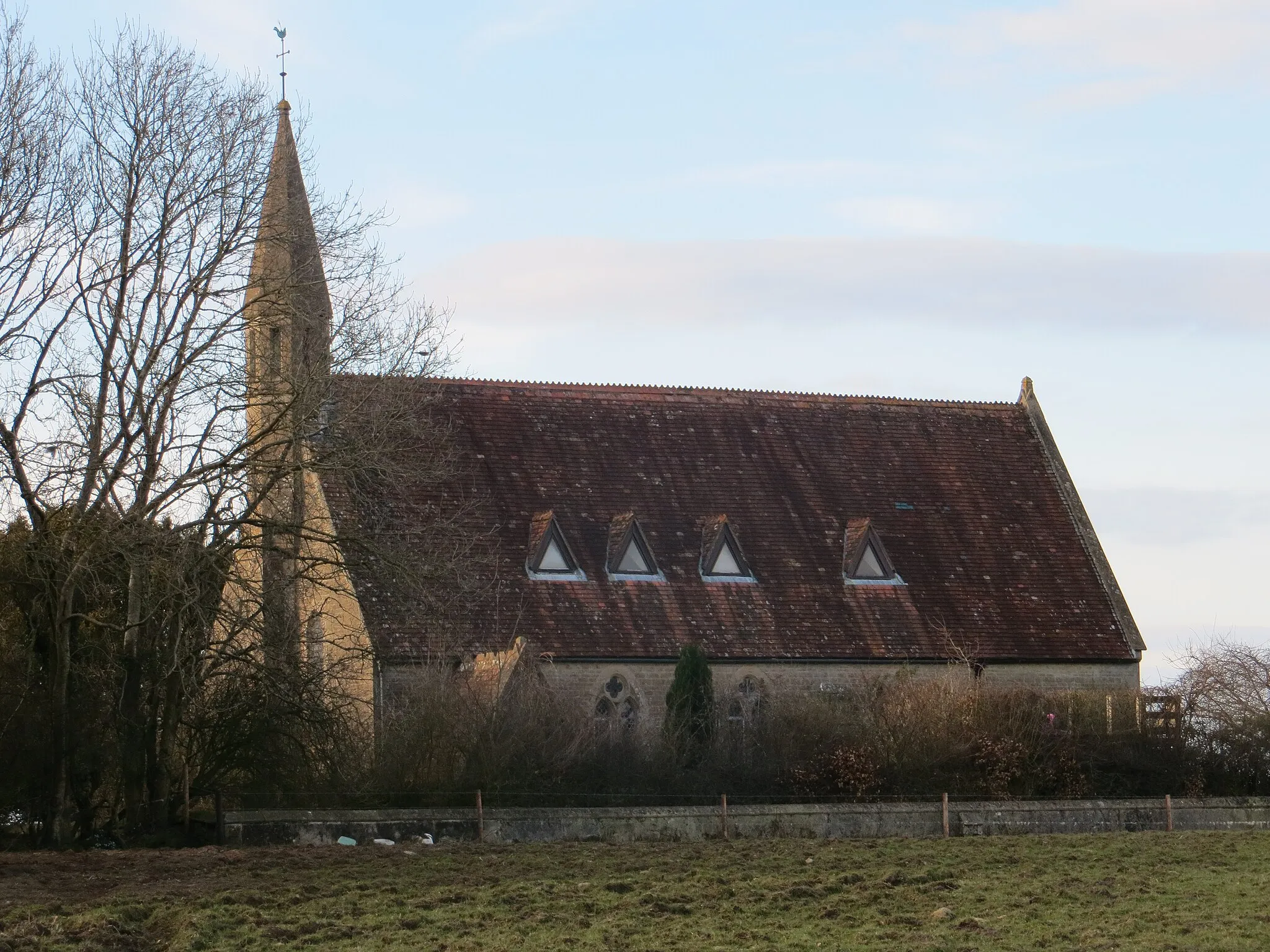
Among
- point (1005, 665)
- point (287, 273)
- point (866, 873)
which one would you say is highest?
point (287, 273)

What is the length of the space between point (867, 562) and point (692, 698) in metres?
6.04

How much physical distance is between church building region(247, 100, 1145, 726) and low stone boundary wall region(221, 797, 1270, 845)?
3.76 metres

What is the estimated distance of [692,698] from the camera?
25.8 meters

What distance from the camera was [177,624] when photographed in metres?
20.8

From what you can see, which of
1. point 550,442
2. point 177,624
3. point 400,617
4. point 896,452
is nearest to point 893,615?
point 896,452

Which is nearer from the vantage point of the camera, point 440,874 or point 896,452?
point 440,874

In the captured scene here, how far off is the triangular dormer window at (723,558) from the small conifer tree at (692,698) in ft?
9.05

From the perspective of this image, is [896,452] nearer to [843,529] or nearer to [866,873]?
[843,529]

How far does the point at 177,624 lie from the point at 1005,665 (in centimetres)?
1482

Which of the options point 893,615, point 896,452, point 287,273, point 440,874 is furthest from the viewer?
point 896,452

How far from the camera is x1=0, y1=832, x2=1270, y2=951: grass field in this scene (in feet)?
44.8

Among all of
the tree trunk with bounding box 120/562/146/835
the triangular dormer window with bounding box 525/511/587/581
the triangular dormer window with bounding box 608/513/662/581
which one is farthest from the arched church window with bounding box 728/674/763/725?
the tree trunk with bounding box 120/562/146/835

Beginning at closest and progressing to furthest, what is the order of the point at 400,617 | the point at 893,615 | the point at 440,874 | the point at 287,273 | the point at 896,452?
the point at 440,874 < the point at 287,273 < the point at 400,617 < the point at 893,615 < the point at 896,452

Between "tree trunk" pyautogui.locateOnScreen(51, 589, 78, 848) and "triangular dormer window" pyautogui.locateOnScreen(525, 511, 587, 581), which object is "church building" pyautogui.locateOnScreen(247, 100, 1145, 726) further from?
"tree trunk" pyautogui.locateOnScreen(51, 589, 78, 848)
